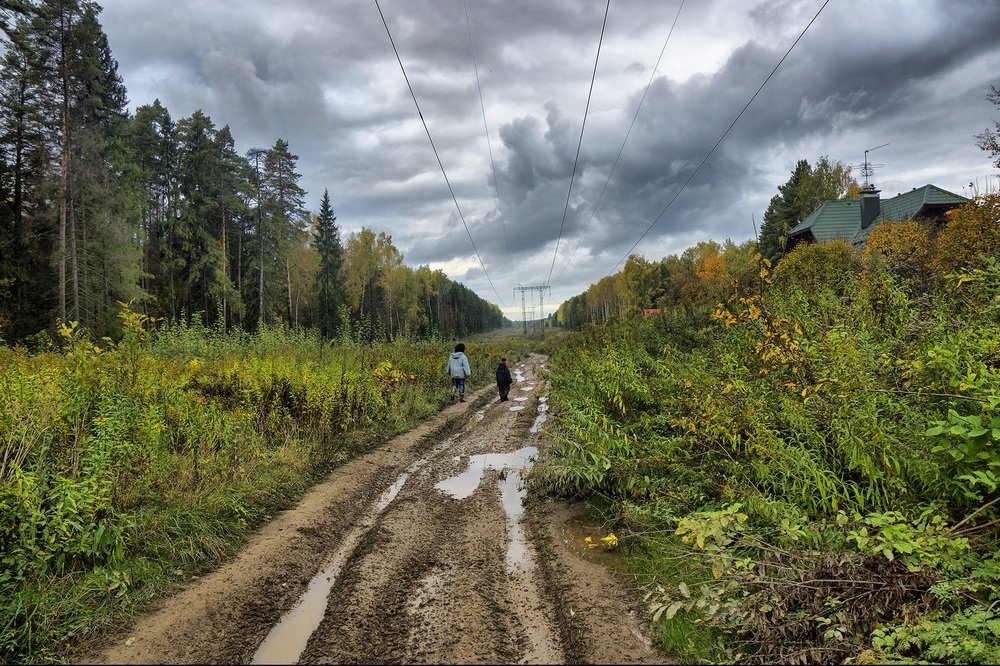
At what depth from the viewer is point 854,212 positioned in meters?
38.3

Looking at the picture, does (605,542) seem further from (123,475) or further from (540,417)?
(540,417)

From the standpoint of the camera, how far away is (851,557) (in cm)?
306

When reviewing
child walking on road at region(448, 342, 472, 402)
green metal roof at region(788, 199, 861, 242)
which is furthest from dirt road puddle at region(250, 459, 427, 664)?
green metal roof at region(788, 199, 861, 242)

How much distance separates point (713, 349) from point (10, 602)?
9706 millimetres

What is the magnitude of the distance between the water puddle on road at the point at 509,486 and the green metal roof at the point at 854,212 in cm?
3490

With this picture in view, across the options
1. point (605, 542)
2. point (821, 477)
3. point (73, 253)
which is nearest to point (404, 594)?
point (605, 542)

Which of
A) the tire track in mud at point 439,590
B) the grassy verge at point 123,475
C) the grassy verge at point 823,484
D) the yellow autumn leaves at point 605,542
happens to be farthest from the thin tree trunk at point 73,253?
the yellow autumn leaves at point 605,542

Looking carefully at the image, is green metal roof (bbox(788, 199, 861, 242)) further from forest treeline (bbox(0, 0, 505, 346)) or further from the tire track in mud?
the tire track in mud

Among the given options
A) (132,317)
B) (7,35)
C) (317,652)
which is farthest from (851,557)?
(7,35)

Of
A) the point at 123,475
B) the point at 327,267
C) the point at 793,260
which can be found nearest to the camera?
the point at 123,475

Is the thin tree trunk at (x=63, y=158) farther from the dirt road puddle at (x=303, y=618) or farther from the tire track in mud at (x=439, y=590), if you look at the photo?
the dirt road puddle at (x=303, y=618)

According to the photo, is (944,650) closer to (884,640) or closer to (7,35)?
(884,640)

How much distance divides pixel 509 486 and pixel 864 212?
1716 inches

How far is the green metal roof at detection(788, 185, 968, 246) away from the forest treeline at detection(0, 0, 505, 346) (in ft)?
103
